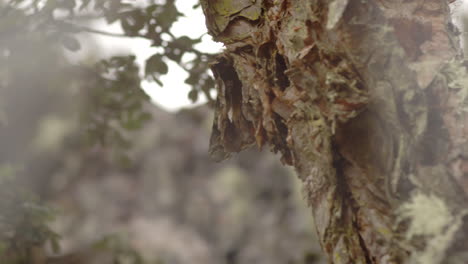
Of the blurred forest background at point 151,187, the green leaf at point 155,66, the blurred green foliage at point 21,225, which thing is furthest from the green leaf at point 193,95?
the blurred forest background at point 151,187

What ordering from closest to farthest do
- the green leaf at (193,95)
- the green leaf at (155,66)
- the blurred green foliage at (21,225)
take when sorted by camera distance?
the green leaf at (155,66)
the green leaf at (193,95)
the blurred green foliage at (21,225)

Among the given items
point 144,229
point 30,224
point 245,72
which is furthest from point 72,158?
point 245,72

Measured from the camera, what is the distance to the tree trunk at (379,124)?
938 millimetres

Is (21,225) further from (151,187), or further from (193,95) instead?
(151,187)

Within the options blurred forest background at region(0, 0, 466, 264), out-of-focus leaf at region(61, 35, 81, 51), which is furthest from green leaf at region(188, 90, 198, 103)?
blurred forest background at region(0, 0, 466, 264)

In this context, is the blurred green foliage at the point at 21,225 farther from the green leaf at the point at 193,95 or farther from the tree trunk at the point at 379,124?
the tree trunk at the point at 379,124

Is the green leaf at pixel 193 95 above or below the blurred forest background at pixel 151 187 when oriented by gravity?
below

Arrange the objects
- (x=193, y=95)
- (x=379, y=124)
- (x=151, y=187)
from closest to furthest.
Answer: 1. (x=379, y=124)
2. (x=193, y=95)
3. (x=151, y=187)

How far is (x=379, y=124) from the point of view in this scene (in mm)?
1011

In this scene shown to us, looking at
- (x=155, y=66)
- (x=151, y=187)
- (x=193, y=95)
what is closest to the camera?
(x=155, y=66)

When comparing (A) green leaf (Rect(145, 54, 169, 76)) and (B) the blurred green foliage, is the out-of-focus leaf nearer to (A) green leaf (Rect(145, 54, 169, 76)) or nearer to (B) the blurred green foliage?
(A) green leaf (Rect(145, 54, 169, 76))

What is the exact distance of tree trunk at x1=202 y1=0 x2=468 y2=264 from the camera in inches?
36.9

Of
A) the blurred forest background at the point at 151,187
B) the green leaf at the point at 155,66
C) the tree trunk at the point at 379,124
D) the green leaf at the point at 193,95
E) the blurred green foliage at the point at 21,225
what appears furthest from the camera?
the blurred forest background at the point at 151,187

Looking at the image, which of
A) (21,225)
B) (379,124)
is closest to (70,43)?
(21,225)
